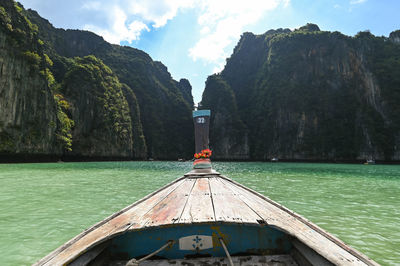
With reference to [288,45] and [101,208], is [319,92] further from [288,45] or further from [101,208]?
[101,208]

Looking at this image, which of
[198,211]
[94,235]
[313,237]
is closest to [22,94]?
[94,235]

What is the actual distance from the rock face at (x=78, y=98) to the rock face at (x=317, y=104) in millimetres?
25201

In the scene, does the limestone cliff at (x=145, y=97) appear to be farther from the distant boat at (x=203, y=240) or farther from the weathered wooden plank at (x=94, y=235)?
the distant boat at (x=203, y=240)

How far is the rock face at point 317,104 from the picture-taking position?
63.5 meters

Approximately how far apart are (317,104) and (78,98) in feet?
254

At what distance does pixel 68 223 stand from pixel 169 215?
3.80 meters

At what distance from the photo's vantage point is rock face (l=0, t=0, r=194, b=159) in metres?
32.4

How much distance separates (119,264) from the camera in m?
2.09

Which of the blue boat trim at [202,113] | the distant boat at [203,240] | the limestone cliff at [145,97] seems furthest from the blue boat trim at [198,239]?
the limestone cliff at [145,97]

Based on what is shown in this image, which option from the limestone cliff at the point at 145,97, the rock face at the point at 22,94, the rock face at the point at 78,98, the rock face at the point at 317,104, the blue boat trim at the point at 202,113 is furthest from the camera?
the limestone cliff at the point at 145,97

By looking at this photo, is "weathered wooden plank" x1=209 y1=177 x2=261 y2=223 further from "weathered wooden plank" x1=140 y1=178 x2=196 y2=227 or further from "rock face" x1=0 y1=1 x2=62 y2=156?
"rock face" x1=0 y1=1 x2=62 y2=156

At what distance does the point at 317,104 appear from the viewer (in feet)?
239

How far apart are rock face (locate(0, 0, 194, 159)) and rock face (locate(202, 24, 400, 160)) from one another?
82.7 ft

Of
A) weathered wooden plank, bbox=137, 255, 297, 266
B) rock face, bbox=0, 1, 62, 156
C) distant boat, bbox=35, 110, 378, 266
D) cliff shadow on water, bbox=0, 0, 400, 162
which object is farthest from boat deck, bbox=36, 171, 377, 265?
cliff shadow on water, bbox=0, 0, 400, 162
